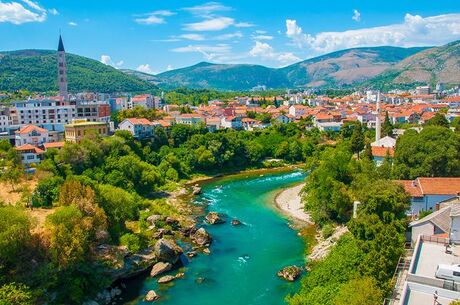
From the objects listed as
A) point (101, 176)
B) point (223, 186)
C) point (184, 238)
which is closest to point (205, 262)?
point (184, 238)

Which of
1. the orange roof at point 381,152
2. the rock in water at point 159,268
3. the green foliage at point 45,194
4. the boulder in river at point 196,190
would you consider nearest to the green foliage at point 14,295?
the rock in water at point 159,268

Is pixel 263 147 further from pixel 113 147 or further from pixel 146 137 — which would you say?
pixel 113 147

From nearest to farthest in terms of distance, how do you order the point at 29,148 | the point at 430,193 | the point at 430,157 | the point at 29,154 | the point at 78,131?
the point at 430,193
the point at 430,157
the point at 29,154
the point at 29,148
the point at 78,131

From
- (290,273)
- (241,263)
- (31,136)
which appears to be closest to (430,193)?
(290,273)

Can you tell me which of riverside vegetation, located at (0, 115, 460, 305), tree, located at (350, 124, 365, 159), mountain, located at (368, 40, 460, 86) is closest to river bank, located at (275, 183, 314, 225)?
riverside vegetation, located at (0, 115, 460, 305)

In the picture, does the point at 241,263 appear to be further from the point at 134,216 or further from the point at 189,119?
the point at 189,119

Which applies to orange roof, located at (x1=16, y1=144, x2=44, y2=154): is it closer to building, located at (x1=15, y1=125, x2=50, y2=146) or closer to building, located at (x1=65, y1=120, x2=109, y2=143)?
building, located at (x1=15, y1=125, x2=50, y2=146)
